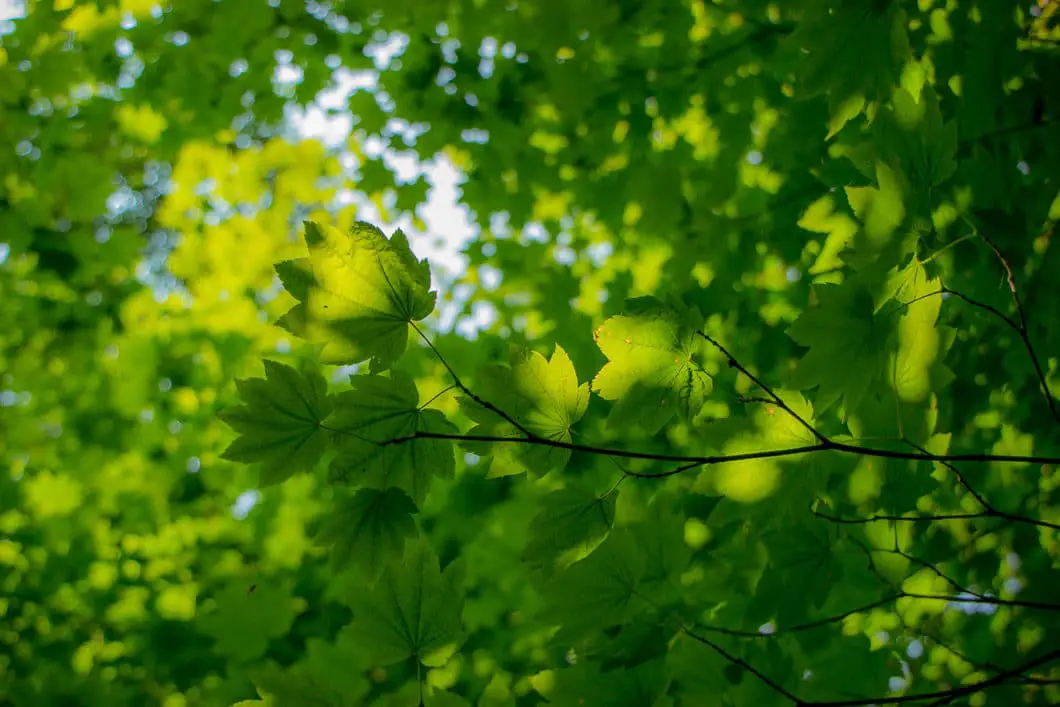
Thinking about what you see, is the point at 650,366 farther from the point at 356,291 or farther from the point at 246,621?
the point at 246,621

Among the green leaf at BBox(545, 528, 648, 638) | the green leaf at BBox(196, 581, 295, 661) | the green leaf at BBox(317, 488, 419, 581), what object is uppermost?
the green leaf at BBox(317, 488, 419, 581)

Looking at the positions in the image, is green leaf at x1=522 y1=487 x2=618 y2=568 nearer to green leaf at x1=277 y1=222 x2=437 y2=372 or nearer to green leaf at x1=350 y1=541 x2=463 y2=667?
green leaf at x1=350 y1=541 x2=463 y2=667

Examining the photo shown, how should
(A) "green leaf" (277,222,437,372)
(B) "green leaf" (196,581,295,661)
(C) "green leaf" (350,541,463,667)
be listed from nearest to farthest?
(A) "green leaf" (277,222,437,372) < (C) "green leaf" (350,541,463,667) < (B) "green leaf" (196,581,295,661)

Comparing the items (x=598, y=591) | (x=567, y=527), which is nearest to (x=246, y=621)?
(x=598, y=591)

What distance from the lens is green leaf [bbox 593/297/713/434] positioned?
983 millimetres

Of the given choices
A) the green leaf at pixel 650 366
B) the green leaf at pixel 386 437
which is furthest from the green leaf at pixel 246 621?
the green leaf at pixel 650 366

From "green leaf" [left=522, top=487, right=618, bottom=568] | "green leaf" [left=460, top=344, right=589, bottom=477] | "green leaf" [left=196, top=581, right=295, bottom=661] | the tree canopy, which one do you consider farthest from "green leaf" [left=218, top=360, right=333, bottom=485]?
"green leaf" [left=196, top=581, right=295, bottom=661]

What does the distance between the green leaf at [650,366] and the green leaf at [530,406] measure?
57 millimetres

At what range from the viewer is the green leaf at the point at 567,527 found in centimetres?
100

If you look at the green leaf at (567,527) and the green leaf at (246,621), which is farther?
the green leaf at (246,621)

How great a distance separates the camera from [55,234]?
2.87 metres

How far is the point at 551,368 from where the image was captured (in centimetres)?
97

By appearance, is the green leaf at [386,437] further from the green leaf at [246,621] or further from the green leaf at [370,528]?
the green leaf at [246,621]

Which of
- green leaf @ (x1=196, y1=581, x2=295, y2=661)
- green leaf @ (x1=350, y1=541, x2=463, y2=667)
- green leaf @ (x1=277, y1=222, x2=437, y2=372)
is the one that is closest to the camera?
green leaf @ (x1=277, y1=222, x2=437, y2=372)
